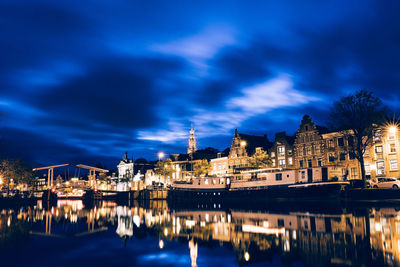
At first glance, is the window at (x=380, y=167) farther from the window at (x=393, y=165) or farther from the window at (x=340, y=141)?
the window at (x=340, y=141)

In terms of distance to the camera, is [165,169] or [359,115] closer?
Result: [359,115]

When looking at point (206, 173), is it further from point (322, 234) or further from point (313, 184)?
point (322, 234)

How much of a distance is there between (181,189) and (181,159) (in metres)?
39.8

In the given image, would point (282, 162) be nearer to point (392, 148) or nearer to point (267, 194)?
point (267, 194)

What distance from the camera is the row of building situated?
6022cm

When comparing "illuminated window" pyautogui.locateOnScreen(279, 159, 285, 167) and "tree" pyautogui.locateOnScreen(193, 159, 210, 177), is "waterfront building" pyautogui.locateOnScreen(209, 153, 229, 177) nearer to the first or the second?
"tree" pyautogui.locateOnScreen(193, 159, 210, 177)

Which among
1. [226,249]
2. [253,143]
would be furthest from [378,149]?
[226,249]

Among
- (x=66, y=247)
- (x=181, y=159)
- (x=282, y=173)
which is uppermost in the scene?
(x=181, y=159)

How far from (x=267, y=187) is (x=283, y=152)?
59.3 feet

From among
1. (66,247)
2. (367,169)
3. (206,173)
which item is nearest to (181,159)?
(206,173)

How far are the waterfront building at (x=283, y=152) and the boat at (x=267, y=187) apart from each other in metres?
10.0

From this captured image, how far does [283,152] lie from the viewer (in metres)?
79.1

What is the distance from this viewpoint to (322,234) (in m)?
18.2

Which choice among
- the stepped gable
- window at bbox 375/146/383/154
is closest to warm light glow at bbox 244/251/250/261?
window at bbox 375/146/383/154
